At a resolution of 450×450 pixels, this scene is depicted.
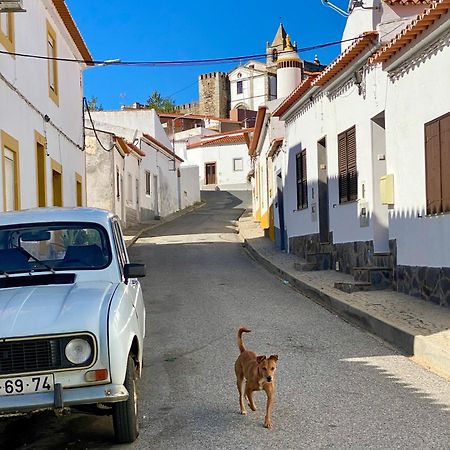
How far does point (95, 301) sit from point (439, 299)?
6533 millimetres

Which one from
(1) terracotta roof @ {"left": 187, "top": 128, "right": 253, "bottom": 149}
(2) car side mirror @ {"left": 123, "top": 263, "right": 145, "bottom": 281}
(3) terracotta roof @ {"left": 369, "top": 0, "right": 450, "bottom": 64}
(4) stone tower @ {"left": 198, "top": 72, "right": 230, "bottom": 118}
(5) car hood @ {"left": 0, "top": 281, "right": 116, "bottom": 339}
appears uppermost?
(4) stone tower @ {"left": 198, "top": 72, "right": 230, "bottom": 118}

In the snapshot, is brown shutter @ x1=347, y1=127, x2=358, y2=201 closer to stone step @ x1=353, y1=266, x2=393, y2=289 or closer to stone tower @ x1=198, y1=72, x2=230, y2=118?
stone step @ x1=353, y1=266, x2=393, y2=289

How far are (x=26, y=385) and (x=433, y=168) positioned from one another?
738 cm

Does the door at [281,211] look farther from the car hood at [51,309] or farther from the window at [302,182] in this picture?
the car hood at [51,309]

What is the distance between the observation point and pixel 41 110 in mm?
15086

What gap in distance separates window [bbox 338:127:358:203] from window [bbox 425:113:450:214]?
13.2 feet

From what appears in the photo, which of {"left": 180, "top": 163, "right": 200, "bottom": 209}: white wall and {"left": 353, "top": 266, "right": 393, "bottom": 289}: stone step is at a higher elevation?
{"left": 180, "top": 163, "right": 200, "bottom": 209}: white wall

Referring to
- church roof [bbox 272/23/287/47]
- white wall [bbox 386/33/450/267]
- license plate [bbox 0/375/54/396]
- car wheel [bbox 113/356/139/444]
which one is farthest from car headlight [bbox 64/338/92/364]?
church roof [bbox 272/23/287/47]

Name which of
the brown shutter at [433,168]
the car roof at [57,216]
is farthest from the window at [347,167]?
the car roof at [57,216]

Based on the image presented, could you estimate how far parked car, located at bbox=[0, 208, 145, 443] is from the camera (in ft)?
14.6

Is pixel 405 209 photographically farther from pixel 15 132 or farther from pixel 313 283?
pixel 15 132

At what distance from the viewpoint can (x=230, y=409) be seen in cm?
584

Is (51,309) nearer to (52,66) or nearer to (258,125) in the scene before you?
(52,66)

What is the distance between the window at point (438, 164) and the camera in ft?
31.5
